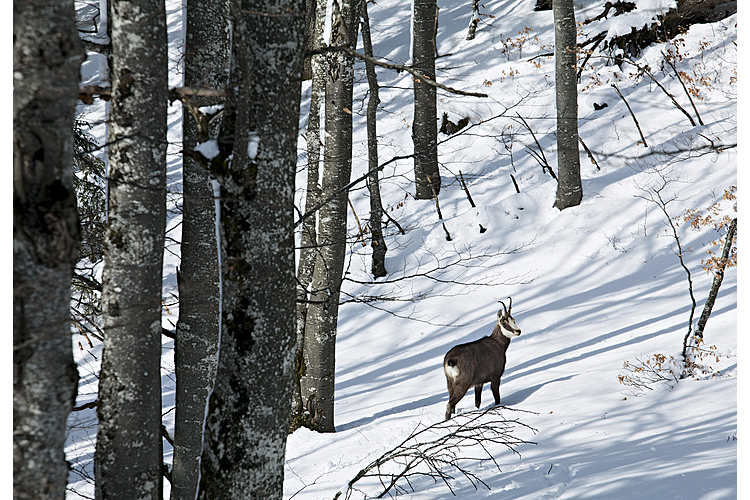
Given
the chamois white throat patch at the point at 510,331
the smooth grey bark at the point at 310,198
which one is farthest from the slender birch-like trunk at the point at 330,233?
the chamois white throat patch at the point at 510,331

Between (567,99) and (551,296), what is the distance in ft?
12.1

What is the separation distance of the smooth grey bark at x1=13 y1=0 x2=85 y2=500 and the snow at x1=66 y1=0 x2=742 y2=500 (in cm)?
117

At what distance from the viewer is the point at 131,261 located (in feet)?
8.98

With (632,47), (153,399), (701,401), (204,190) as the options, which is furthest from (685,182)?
(153,399)

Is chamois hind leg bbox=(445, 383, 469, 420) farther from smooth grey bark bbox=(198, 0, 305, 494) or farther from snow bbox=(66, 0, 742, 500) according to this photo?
smooth grey bark bbox=(198, 0, 305, 494)

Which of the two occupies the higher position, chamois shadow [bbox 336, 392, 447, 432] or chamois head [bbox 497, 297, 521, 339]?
chamois head [bbox 497, 297, 521, 339]

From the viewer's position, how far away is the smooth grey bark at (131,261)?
2684mm

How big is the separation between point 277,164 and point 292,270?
1.58 ft

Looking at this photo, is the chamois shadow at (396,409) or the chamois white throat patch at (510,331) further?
the chamois shadow at (396,409)

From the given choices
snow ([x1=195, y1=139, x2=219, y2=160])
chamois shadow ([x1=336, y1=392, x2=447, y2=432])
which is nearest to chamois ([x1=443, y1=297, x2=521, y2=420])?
chamois shadow ([x1=336, y1=392, x2=447, y2=432])

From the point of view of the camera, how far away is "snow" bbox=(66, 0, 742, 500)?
4.14 metres

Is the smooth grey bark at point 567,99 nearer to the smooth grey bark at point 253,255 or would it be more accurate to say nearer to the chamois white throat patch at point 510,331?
the chamois white throat patch at point 510,331

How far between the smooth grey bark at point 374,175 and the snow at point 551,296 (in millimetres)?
323

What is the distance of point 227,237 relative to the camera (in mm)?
2336
